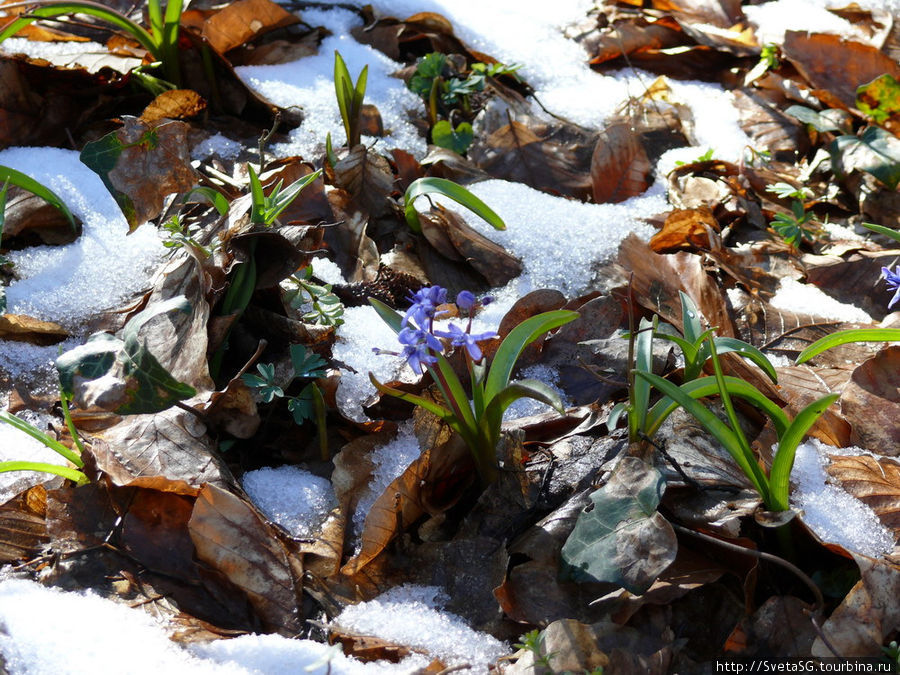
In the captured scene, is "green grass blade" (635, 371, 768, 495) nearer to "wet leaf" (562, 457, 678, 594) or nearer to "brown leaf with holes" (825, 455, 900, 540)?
"wet leaf" (562, 457, 678, 594)

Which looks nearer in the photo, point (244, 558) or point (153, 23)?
point (244, 558)

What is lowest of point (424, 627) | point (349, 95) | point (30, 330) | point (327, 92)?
point (424, 627)

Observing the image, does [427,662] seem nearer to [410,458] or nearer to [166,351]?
[410,458]

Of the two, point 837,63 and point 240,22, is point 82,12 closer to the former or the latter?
point 240,22

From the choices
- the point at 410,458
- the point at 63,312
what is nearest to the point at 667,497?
the point at 410,458

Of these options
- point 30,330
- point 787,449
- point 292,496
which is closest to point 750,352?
point 787,449

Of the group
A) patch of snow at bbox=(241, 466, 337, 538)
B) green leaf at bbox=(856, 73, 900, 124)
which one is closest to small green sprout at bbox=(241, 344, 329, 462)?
patch of snow at bbox=(241, 466, 337, 538)
